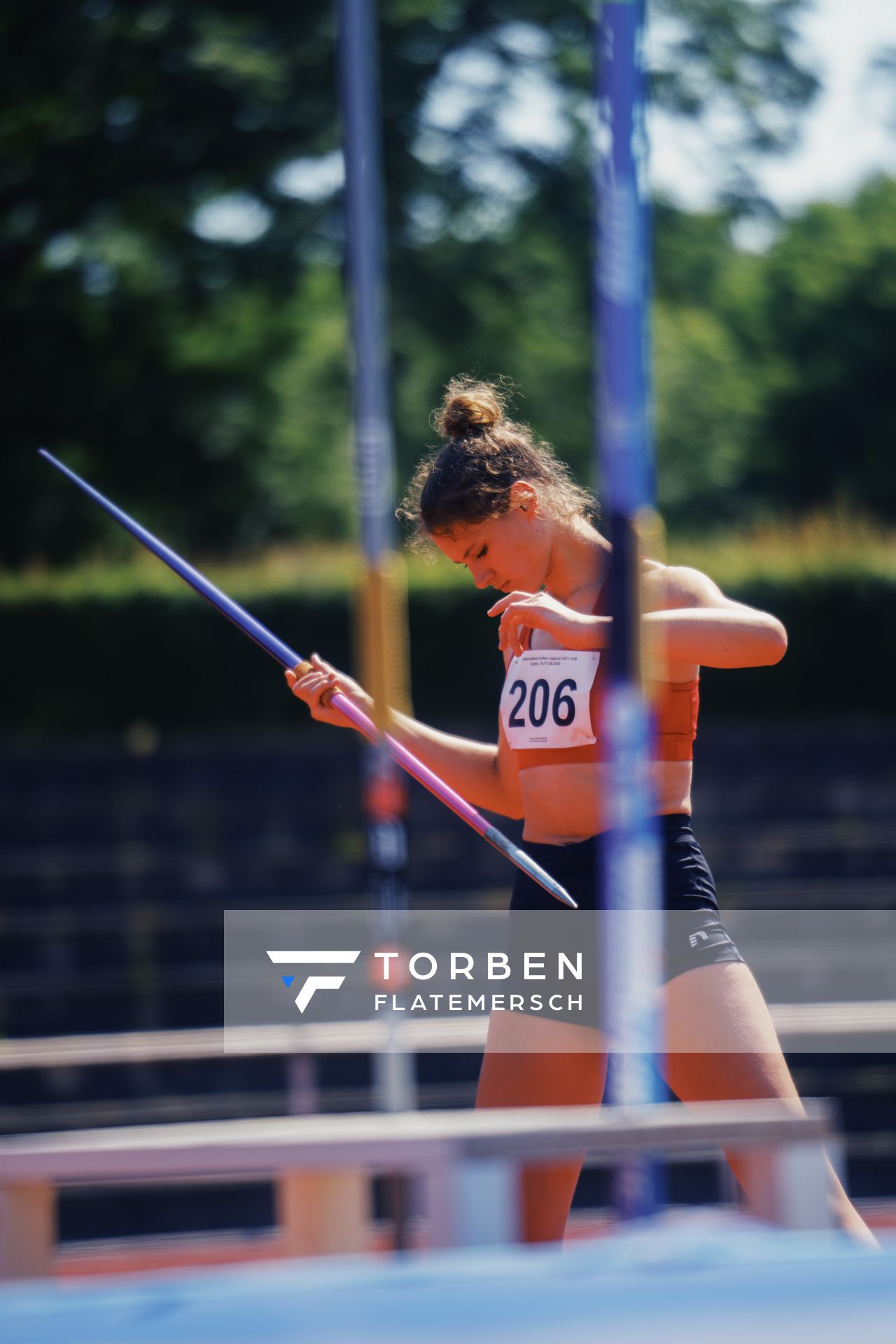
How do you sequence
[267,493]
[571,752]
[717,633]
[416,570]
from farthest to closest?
1. [267,493]
2. [416,570]
3. [571,752]
4. [717,633]

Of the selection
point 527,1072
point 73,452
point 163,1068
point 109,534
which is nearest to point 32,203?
point 73,452

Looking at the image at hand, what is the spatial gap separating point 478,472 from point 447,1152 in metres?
1.00

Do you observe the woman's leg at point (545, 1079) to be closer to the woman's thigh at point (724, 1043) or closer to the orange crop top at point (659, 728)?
the woman's thigh at point (724, 1043)

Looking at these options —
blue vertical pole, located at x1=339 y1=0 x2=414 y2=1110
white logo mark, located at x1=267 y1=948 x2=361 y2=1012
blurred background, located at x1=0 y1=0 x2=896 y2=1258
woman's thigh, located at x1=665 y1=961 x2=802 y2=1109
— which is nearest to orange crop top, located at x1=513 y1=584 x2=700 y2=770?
woman's thigh, located at x1=665 y1=961 x2=802 y2=1109

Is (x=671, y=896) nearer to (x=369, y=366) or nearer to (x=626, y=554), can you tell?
(x=626, y=554)

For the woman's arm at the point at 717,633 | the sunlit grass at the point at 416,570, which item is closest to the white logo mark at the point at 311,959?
the woman's arm at the point at 717,633

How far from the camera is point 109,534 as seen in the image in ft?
50.4

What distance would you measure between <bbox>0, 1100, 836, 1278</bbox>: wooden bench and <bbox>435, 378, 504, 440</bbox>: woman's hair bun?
104 centimetres

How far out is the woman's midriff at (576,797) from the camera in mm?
2305

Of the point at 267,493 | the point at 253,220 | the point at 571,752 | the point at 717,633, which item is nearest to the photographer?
the point at 717,633

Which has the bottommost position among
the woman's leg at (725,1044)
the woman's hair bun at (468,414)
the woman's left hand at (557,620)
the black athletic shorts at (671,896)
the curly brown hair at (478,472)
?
the woman's leg at (725,1044)

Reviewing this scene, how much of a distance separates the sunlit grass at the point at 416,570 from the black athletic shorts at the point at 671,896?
880 cm

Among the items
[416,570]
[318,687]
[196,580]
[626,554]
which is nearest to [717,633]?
[626,554]

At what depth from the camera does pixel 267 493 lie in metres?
16.0
